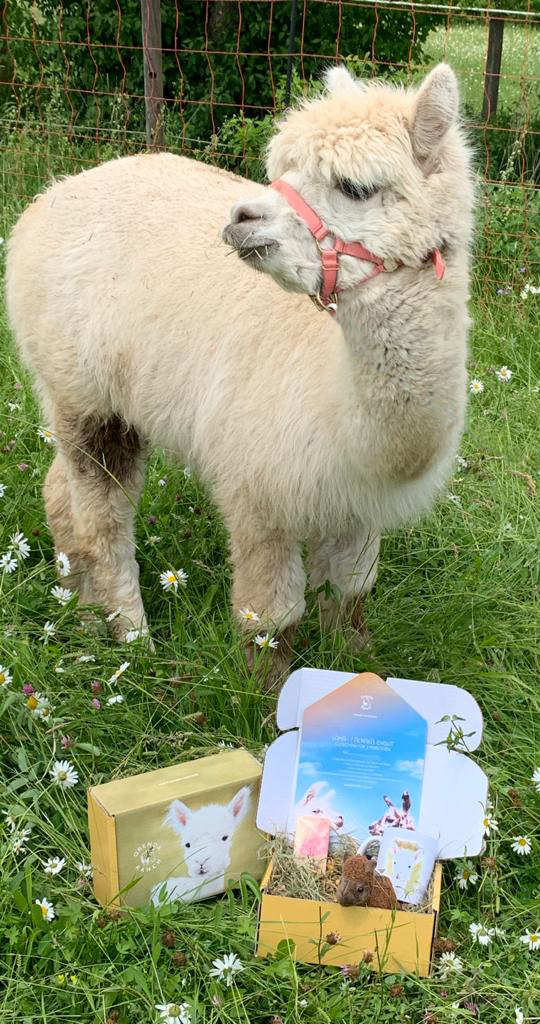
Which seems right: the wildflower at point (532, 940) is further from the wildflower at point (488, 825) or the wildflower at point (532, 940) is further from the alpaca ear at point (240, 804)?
the alpaca ear at point (240, 804)

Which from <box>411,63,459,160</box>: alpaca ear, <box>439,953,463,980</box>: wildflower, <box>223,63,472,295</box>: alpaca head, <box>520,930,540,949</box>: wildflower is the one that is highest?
<box>411,63,459,160</box>: alpaca ear

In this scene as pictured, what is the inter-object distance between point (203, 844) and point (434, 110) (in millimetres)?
1704

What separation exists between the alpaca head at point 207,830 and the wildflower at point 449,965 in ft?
1.72

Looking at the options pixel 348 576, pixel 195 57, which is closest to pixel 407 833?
pixel 348 576

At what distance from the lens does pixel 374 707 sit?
2.54 metres

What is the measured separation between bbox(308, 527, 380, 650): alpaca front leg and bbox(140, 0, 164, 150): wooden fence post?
11.6 ft

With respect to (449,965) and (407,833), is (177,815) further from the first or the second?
(449,965)

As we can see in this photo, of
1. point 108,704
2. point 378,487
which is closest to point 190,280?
point 378,487

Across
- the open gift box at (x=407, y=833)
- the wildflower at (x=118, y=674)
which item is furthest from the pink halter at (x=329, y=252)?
the wildflower at (x=118, y=674)

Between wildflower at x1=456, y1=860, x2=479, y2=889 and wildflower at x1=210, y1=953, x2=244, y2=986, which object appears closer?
wildflower at x1=210, y1=953, x2=244, y2=986

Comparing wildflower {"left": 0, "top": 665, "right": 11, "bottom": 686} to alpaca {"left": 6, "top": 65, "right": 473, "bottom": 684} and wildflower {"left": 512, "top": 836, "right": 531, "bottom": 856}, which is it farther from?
wildflower {"left": 512, "top": 836, "right": 531, "bottom": 856}

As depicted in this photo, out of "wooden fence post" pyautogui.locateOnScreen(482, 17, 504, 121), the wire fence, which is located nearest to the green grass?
"wooden fence post" pyautogui.locateOnScreen(482, 17, 504, 121)

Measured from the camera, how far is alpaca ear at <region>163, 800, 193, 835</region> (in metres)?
2.33

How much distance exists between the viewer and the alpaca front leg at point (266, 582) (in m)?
2.94
